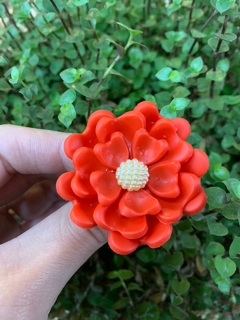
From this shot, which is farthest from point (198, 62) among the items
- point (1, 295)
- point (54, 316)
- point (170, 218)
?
point (54, 316)

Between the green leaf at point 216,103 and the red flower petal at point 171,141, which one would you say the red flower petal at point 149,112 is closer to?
the red flower petal at point 171,141

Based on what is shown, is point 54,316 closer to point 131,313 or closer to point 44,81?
point 131,313

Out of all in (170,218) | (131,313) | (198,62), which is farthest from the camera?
(131,313)

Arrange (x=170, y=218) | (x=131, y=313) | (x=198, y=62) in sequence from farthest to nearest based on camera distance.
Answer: (x=131, y=313) → (x=198, y=62) → (x=170, y=218)

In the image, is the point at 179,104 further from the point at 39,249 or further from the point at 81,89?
the point at 39,249

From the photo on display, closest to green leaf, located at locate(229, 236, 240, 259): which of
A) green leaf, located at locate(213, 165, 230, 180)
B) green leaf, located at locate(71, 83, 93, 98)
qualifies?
A: green leaf, located at locate(213, 165, 230, 180)

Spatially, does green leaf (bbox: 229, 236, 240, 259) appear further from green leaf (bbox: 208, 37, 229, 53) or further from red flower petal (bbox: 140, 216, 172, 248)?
green leaf (bbox: 208, 37, 229, 53)

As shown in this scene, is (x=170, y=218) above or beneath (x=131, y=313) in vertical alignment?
above

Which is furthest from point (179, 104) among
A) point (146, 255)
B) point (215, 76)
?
point (146, 255)
